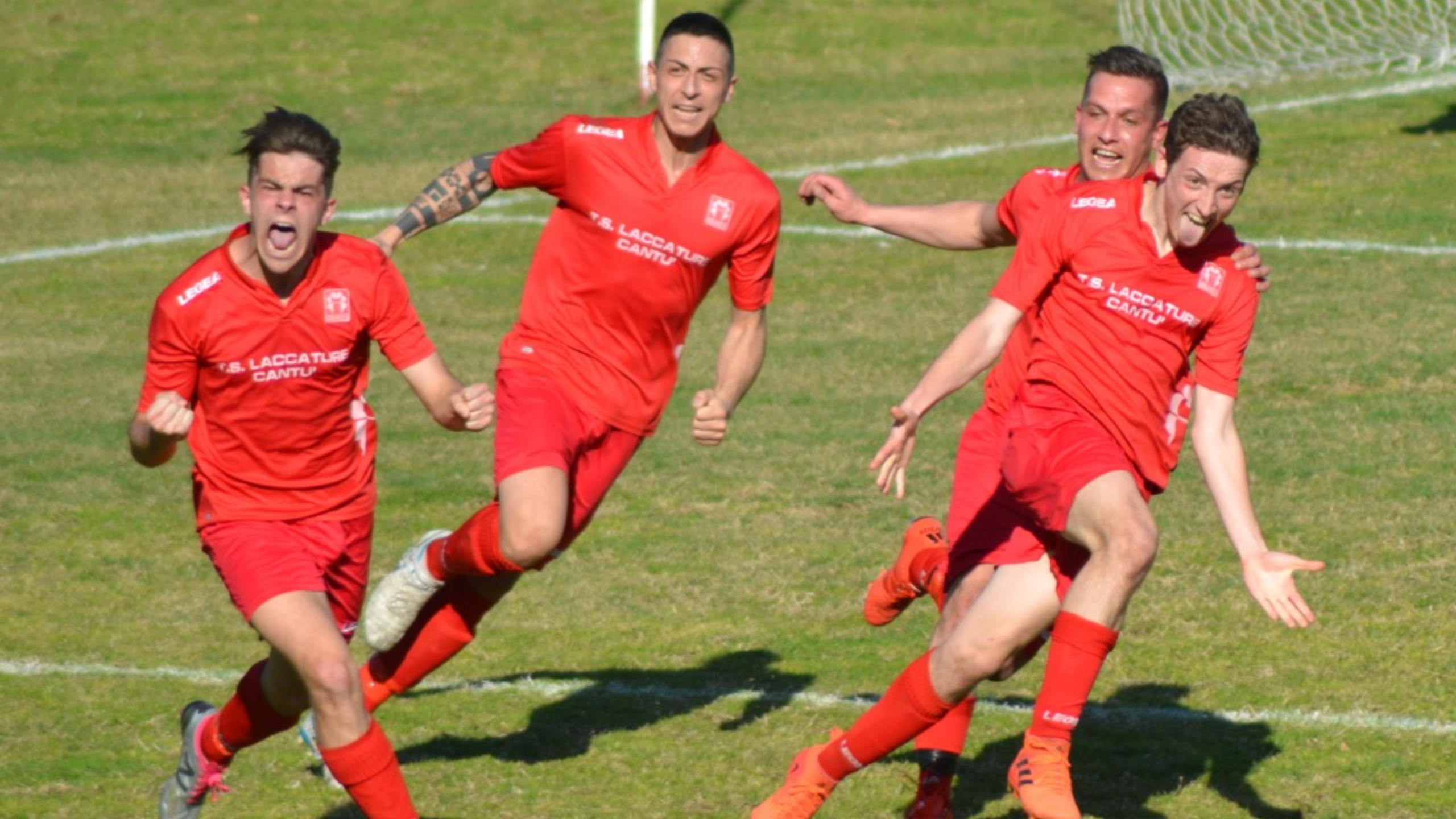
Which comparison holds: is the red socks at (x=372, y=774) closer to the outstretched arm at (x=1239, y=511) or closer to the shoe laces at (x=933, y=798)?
the shoe laces at (x=933, y=798)

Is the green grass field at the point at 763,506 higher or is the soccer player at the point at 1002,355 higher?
the soccer player at the point at 1002,355

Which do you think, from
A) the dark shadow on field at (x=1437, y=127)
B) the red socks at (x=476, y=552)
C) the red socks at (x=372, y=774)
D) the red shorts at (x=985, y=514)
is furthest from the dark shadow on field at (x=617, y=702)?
the dark shadow on field at (x=1437, y=127)

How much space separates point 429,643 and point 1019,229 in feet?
8.71

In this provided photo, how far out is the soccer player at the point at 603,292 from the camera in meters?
7.64

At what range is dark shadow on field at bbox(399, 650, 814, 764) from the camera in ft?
25.4

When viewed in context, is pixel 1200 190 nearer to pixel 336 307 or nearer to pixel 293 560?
pixel 336 307

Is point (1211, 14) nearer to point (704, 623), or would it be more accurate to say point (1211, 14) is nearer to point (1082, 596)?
point (704, 623)

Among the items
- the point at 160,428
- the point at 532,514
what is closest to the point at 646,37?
the point at 532,514

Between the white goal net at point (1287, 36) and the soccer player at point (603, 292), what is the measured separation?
13.6m

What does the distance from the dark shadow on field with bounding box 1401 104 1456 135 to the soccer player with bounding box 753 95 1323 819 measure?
14367mm

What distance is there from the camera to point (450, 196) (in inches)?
315

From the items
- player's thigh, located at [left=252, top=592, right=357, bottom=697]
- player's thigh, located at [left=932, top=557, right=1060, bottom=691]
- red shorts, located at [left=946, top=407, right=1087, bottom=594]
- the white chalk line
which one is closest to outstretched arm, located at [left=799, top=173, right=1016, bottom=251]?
red shorts, located at [left=946, top=407, right=1087, bottom=594]

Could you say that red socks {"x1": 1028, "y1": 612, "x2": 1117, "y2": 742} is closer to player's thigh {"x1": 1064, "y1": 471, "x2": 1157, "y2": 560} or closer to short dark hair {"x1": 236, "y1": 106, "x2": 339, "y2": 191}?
player's thigh {"x1": 1064, "y1": 471, "x2": 1157, "y2": 560}

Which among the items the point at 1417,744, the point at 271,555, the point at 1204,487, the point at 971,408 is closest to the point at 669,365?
the point at 271,555
